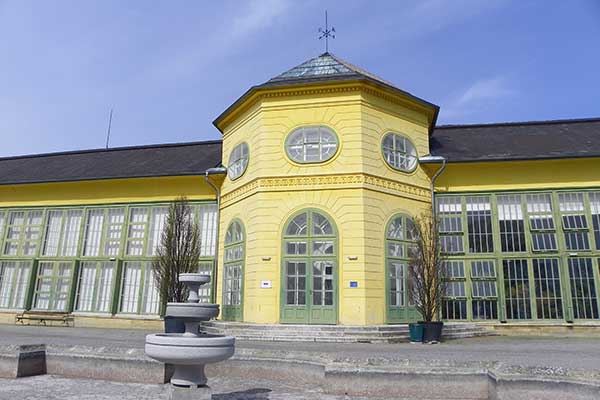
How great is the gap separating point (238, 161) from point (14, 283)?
1162 cm

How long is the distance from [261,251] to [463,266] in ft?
24.1

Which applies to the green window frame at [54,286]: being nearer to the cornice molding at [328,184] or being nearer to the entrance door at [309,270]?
the cornice molding at [328,184]

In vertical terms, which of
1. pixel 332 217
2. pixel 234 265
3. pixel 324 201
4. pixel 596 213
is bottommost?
pixel 234 265

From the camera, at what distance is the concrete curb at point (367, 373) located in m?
5.34

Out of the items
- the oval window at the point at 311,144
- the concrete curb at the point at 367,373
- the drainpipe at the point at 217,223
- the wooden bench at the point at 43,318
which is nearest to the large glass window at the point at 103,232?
the wooden bench at the point at 43,318

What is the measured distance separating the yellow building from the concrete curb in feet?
24.2

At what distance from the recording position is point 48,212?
20812mm

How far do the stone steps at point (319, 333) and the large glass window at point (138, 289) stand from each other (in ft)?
17.3

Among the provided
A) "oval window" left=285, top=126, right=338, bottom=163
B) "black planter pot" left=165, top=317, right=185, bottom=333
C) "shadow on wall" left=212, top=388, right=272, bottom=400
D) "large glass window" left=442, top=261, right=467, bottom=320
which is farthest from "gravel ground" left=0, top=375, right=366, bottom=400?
"large glass window" left=442, top=261, right=467, bottom=320

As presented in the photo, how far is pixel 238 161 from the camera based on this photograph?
56.6 ft

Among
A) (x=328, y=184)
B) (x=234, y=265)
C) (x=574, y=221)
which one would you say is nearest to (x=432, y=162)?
(x=328, y=184)

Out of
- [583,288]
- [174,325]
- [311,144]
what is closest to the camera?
[174,325]

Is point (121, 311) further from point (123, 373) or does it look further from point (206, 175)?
point (123, 373)

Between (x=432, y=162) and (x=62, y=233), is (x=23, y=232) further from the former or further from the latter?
(x=432, y=162)
